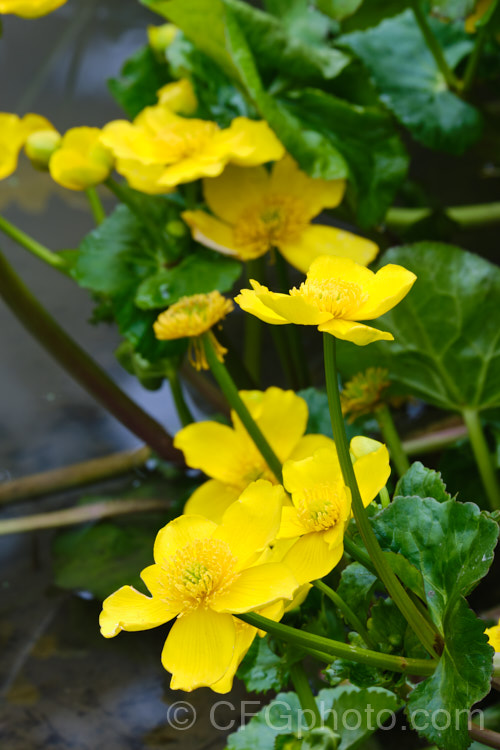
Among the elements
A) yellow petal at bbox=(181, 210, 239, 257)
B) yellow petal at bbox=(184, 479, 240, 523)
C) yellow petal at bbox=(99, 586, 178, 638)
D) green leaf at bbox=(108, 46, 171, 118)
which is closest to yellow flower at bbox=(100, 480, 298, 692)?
yellow petal at bbox=(99, 586, 178, 638)

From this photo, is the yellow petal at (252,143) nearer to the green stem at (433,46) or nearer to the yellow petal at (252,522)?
the green stem at (433,46)

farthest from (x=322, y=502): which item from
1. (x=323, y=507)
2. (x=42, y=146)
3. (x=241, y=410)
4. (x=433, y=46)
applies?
(x=433, y=46)

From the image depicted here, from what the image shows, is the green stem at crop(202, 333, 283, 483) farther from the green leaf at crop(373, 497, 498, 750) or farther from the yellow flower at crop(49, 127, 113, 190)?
the yellow flower at crop(49, 127, 113, 190)

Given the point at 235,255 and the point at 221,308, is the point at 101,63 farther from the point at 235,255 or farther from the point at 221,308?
the point at 221,308

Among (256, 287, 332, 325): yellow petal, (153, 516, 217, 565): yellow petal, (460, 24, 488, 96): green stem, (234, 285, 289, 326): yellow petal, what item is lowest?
(153, 516, 217, 565): yellow petal

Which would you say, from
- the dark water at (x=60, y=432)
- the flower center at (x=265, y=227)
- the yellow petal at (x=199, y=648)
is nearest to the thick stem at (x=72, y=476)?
the dark water at (x=60, y=432)
